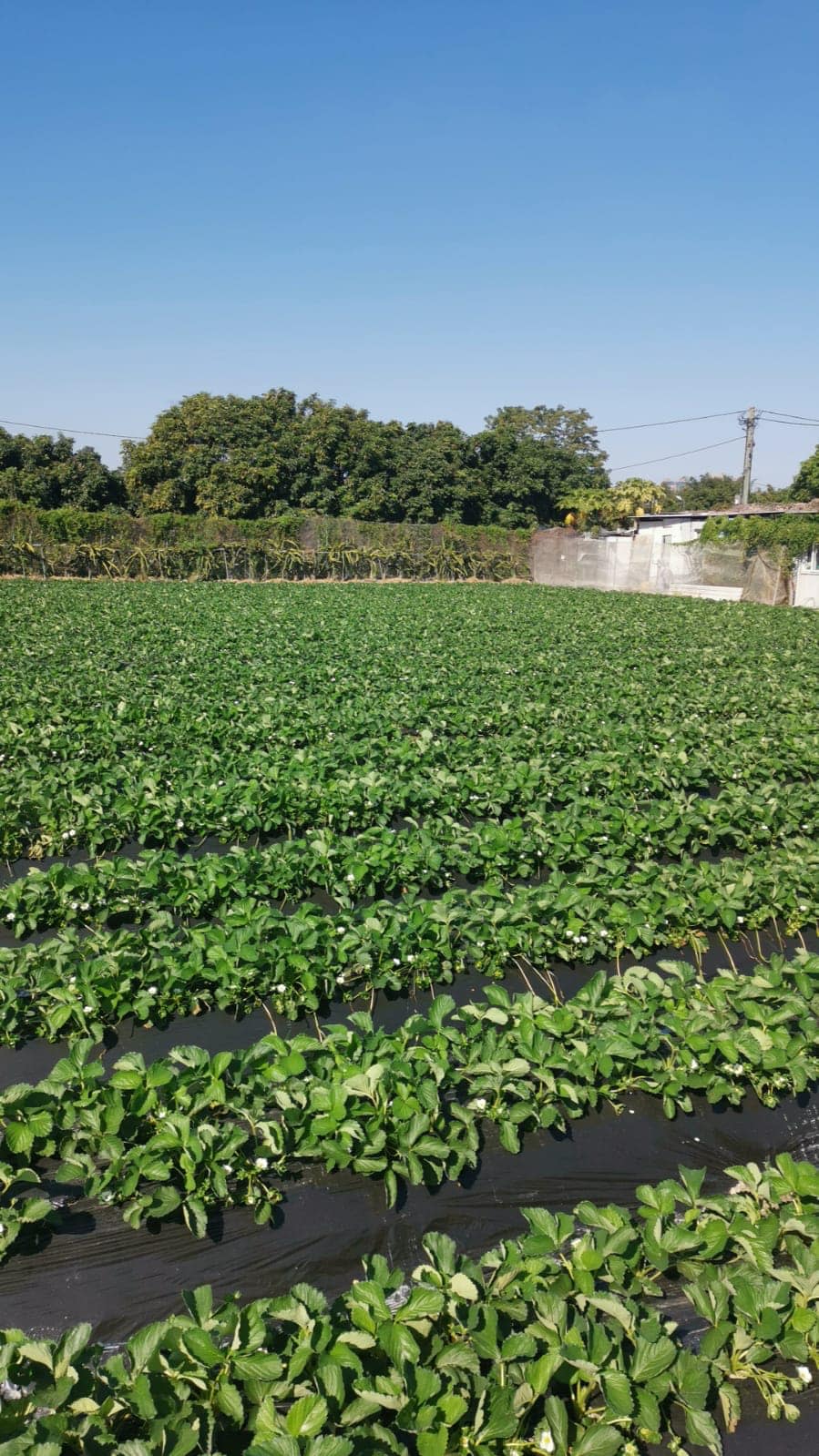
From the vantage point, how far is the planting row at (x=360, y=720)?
6.10m

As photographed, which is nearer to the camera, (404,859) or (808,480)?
(404,859)

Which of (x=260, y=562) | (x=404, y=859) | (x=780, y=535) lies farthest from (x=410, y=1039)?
(x=260, y=562)

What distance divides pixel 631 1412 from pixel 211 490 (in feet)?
126

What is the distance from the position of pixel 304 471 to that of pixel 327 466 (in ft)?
4.11

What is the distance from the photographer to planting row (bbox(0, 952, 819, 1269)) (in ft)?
9.07

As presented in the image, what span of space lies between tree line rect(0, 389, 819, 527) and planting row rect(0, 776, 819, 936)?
34250 mm

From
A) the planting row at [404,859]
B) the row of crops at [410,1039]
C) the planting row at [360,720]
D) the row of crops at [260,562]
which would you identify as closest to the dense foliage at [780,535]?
the planting row at [360,720]

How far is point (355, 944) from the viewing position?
4.07 meters

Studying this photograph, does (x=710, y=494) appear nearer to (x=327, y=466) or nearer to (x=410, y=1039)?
(x=327, y=466)

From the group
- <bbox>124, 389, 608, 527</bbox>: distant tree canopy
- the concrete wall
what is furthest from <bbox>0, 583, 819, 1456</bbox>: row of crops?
<bbox>124, 389, 608, 527</bbox>: distant tree canopy

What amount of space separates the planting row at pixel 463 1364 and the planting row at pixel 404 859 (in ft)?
7.97

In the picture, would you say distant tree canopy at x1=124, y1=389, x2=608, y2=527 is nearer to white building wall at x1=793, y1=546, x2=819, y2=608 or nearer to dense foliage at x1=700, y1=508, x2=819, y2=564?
dense foliage at x1=700, y1=508, x2=819, y2=564

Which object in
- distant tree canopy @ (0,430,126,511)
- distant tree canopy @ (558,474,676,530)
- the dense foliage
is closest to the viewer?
the dense foliage

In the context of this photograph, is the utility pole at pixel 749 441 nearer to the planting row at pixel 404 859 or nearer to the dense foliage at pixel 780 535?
the dense foliage at pixel 780 535
